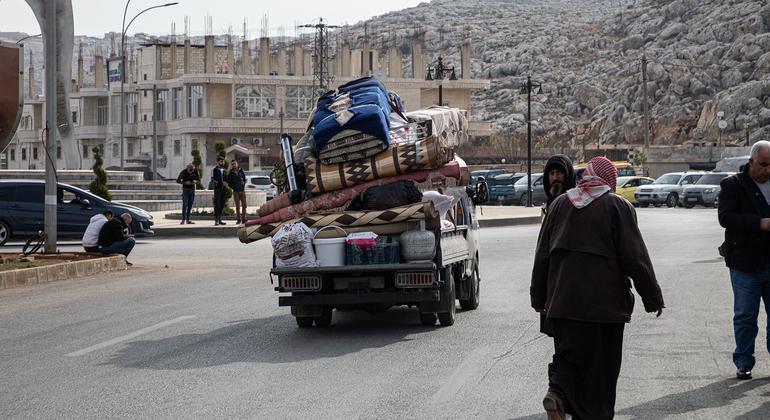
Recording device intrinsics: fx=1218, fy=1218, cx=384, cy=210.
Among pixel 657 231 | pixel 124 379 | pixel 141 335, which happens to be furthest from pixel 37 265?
pixel 657 231

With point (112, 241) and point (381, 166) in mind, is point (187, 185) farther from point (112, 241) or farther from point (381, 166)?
point (381, 166)

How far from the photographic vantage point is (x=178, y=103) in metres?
101

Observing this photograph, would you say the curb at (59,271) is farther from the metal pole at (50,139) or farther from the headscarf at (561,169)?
the headscarf at (561,169)

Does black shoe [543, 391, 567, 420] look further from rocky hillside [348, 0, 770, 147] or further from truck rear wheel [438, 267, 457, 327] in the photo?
rocky hillside [348, 0, 770, 147]

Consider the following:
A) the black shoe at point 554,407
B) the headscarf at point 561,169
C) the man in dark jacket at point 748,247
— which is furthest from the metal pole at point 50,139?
the black shoe at point 554,407

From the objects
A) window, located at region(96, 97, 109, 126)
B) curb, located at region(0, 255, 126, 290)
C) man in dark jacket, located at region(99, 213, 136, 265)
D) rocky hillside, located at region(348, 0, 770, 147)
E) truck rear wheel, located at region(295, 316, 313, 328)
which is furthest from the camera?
rocky hillside, located at region(348, 0, 770, 147)

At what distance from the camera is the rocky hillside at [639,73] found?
385 ft

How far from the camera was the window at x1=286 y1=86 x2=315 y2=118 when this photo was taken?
326 feet

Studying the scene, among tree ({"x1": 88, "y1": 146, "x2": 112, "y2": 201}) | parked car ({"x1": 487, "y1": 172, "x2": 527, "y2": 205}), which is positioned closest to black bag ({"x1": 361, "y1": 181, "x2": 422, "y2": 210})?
tree ({"x1": 88, "y1": 146, "x2": 112, "y2": 201})

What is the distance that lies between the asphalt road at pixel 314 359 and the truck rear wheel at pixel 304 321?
5.1 inches

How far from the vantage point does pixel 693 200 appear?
5775 centimetres

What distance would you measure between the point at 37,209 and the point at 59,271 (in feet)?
33.3

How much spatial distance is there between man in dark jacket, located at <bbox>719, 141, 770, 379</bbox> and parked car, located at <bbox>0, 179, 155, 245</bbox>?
72.4 ft

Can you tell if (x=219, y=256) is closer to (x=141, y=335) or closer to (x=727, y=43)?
(x=141, y=335)
